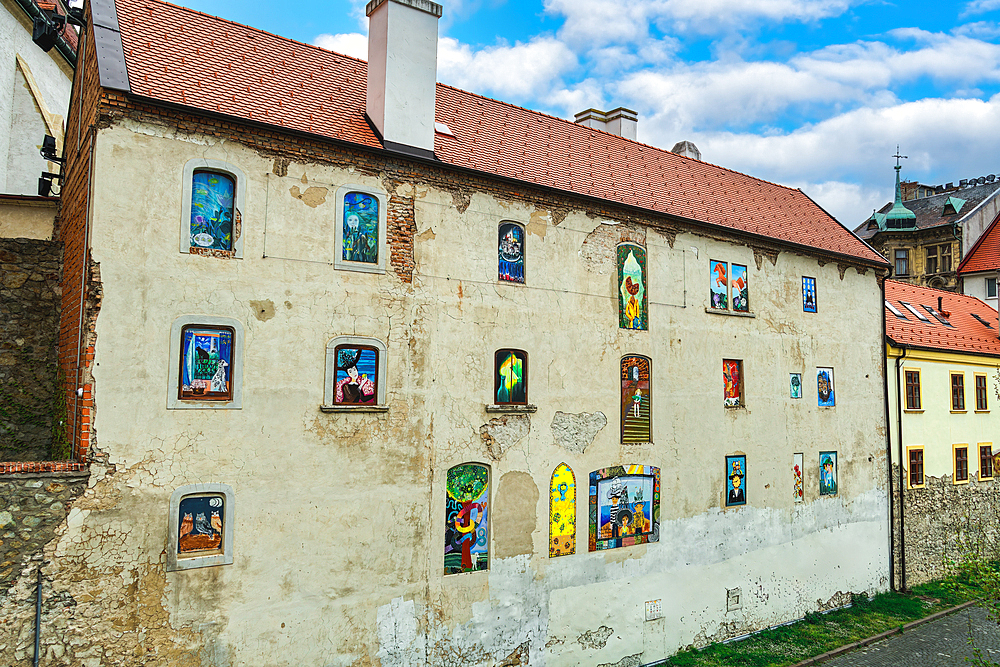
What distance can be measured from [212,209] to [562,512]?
8301 mm

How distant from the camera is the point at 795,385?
18562 mm

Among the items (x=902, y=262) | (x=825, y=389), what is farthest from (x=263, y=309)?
(x=902, y=262)

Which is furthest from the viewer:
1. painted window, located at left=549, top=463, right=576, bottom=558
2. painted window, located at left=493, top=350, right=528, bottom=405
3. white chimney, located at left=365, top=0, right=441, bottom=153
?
painted window, located at left=549, top=463, right=576, bottom=558

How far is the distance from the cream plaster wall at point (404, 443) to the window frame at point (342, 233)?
0.15m

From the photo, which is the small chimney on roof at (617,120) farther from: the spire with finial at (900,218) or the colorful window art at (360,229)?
the spire with finial at (900,218)

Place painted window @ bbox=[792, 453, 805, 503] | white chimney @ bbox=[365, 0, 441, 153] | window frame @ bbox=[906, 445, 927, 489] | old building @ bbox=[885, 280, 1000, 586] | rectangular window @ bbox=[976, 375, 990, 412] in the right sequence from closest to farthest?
white chimney @ bbox=[365, 0, 441, 153]
painted window @ bbox=[792, 453, 805, 503]
old building @ bbox=[885, 280, 1000, 586]
window frame @ bbox=[906, 445, 927, 489]
rectangular window @ bbox=[976, 375, 990, 412]

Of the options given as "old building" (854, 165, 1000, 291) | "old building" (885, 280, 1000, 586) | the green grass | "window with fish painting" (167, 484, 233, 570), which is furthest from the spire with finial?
"window with fish painting" (167, 484, 233, 570)

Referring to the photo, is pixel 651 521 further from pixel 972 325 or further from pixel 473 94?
pixel 972 325

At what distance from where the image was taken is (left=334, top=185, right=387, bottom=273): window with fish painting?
38.4 feet

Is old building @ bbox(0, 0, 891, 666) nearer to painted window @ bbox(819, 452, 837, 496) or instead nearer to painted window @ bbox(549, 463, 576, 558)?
painted window @ bbox(549, 463, 576, 558)

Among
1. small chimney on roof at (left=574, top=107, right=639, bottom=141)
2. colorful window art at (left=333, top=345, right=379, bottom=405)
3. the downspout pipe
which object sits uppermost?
small chimney on roof at (left=574, top=107, right=639, bottom=141)

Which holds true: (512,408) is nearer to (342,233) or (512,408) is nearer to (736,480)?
(342,233)

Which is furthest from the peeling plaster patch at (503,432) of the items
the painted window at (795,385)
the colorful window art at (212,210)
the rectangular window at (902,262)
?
the rectangular window at (902,262)

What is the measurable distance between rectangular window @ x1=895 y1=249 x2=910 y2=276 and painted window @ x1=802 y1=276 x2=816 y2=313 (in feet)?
94.7
